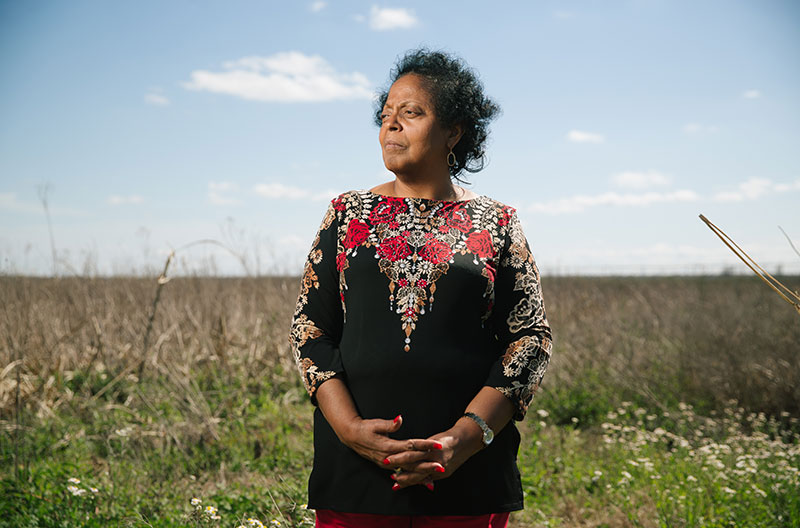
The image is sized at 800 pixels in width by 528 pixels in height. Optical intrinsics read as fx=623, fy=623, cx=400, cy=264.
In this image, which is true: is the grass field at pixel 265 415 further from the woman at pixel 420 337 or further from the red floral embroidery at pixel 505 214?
the red floral embroidery at pixel 505 214

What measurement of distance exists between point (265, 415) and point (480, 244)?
4.21 metres

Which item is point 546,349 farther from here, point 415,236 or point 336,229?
point 336,229

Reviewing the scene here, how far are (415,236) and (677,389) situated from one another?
581 cm

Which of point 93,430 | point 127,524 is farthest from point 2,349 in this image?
point 127,524

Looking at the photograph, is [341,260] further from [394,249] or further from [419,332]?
[419,332]

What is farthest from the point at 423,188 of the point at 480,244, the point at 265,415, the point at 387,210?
the point at 265,415

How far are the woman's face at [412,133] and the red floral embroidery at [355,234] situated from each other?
196mm

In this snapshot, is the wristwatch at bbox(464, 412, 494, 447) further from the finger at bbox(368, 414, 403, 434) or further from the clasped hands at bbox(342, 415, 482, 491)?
the finger at bbox(368, 414, 403, 434)

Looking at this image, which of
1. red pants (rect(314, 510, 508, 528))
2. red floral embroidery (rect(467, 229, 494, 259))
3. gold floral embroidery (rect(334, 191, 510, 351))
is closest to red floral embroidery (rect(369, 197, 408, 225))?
gold floral embroidery (rect(334, 191, 510, 351))

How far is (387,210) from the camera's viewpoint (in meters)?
1.89

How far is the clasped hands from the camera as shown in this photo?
1591 millimetres

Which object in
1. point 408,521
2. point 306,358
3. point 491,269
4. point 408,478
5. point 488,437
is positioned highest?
point 491,269

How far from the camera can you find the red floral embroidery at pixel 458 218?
1855 millimetres

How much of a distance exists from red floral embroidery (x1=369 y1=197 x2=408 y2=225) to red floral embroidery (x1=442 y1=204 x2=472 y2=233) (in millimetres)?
129
